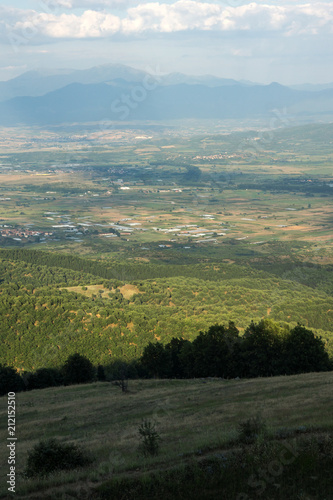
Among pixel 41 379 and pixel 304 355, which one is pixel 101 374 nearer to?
pixel 41 379

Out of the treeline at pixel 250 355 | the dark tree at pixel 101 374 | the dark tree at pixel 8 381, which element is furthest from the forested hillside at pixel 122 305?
the treeline at pixel 250 355

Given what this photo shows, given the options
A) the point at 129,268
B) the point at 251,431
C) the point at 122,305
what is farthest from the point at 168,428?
the point at 129,268

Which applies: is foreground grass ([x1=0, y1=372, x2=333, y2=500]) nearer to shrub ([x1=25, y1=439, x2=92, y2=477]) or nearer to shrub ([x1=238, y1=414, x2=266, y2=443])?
shrub ([x1=238, y1=414, x2=266, y2=443])

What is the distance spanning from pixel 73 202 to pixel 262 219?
8307cm

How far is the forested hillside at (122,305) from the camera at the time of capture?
163 ft

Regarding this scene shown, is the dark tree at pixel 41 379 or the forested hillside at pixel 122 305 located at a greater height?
the forested hillside at pixel 122 305

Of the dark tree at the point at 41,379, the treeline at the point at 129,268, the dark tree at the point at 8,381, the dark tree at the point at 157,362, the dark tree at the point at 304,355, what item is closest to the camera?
the dark tree at the point at 304,355

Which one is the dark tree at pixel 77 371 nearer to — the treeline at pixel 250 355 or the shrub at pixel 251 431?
the treeline at pixel 250 355

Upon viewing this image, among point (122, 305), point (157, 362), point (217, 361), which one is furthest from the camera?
point (122, 305)

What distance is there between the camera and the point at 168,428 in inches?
675

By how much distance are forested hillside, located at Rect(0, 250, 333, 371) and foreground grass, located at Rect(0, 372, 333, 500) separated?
1658 centimetres

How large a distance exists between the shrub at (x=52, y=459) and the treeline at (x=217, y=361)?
18487 millimetres

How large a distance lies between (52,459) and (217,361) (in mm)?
26146

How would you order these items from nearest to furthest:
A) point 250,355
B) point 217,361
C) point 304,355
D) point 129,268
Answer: point 304,355 < point 250,355 < point 217,361 < point 129,268
